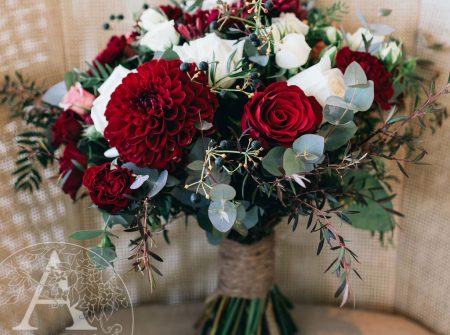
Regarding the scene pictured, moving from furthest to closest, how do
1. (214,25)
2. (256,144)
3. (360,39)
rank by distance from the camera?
1. (360,39)
2. (214,25)
3. (256,144)

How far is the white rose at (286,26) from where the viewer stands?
664 mm

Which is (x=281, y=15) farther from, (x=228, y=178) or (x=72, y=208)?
(x=72, y=208)

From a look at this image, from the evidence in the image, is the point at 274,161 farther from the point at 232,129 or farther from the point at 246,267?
the point at 246,267

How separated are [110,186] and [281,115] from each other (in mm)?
206

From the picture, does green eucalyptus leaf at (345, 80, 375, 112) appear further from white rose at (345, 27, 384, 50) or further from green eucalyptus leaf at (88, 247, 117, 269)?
green eucalyptus leaf at (88, 247, 117, 269)

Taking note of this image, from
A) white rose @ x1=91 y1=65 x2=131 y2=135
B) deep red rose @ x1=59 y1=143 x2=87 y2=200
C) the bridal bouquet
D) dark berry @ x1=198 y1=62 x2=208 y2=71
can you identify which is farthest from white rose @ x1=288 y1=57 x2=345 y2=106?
deep red rose @ x1=59 y1=143 x2=87 y2=200

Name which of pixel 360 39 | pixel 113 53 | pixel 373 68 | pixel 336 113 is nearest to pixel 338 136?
pixel 336 113

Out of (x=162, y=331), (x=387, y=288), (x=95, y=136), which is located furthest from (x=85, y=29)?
(x=387, y=288)

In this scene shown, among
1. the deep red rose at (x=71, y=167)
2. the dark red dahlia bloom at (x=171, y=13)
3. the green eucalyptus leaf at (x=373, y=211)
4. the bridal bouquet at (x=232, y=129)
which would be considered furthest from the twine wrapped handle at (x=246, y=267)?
the dark red dahlia bloom at (x=171, y=13)

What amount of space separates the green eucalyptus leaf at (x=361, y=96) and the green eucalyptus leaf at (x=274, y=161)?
0.31 feet

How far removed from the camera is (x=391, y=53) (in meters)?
0.72

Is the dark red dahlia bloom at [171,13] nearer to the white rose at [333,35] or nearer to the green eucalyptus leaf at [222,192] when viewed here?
the white rose at [333,35]

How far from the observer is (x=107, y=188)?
58 cm

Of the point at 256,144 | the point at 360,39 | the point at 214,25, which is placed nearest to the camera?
the point at 256,144
